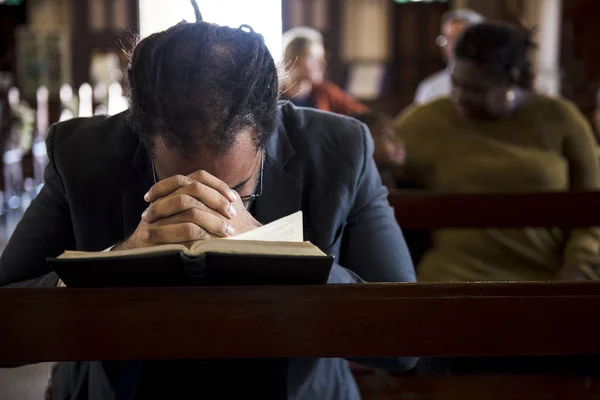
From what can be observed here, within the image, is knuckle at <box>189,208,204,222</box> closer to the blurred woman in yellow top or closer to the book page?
the book page

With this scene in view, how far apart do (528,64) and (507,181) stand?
0.37 m

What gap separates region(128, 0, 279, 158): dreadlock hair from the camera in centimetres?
113

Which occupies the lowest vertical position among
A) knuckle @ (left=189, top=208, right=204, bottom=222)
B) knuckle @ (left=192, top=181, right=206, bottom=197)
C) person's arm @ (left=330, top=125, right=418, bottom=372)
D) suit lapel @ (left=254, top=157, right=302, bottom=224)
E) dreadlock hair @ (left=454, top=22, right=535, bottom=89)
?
person's arm @ (left=330, top=125, right=418, bottom=372)

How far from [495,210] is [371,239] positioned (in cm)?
76

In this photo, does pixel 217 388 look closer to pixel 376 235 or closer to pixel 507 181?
pixel 376 235

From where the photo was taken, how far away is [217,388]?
1151 mm

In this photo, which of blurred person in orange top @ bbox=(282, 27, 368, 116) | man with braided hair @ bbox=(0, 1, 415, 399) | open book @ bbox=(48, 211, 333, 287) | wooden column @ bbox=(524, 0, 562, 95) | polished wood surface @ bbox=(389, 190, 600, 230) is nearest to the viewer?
open book @ bbox=(48, 211, 333, 287)

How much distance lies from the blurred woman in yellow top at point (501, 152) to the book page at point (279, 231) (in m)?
1.28

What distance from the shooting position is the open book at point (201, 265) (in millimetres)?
901

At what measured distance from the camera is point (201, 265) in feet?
3.00

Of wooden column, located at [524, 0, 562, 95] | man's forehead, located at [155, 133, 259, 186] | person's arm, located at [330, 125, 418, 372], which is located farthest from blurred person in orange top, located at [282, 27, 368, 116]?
wooden column, located at [524, 0, 562, 95]

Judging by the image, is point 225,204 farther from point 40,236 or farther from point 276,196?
point 40,236

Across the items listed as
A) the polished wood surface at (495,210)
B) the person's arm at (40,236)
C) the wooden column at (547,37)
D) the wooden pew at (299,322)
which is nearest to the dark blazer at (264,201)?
the person's arm at (40,236)

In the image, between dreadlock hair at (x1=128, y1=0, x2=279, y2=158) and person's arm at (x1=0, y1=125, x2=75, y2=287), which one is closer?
dreadlock hair at (x1=128, y1=0, x2=279, y2=158)
